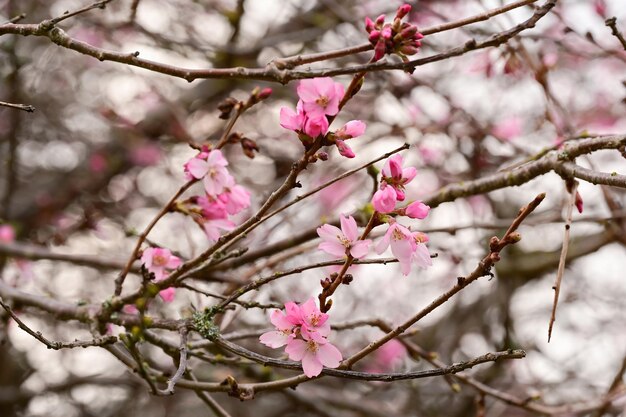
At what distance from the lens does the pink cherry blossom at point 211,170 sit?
169 centimetres

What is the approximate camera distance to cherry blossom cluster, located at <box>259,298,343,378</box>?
1412 mm

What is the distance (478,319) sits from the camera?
195 inches

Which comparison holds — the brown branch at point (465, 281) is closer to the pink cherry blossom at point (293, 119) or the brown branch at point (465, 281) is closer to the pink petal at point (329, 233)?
the pink petal at point (329, 233)

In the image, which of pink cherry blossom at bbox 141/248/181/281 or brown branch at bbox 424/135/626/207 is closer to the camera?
brown branch at bbox 424/135/626/207

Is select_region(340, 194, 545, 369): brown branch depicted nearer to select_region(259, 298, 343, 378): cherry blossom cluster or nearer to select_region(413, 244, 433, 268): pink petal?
select_region(259, 298, 343, 378): cherry blossom cluster

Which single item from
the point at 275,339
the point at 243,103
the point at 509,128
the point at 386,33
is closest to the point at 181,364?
the point at 275,339

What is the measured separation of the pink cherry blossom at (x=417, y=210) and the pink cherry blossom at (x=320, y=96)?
27 centimetres

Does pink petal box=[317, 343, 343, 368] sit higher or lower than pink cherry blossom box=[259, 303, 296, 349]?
lower

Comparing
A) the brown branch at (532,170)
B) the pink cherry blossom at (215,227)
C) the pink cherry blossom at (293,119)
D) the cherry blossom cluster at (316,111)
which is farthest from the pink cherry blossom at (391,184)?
the pink cherry blossom at (215,227)

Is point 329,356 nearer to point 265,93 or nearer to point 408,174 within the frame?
point 408,174

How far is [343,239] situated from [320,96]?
31cm

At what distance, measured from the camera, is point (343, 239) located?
1489 mm

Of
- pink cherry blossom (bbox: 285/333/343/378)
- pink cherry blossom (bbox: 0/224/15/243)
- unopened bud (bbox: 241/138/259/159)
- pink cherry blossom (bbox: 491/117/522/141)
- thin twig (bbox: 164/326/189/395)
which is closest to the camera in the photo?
thin twig (bbox: 164/326/189/395)

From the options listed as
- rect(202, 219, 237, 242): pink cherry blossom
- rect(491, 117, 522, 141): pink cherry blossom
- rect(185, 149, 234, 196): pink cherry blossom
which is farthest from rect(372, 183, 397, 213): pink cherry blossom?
rect(491, 117, 522, 141): pink cherry blossom
